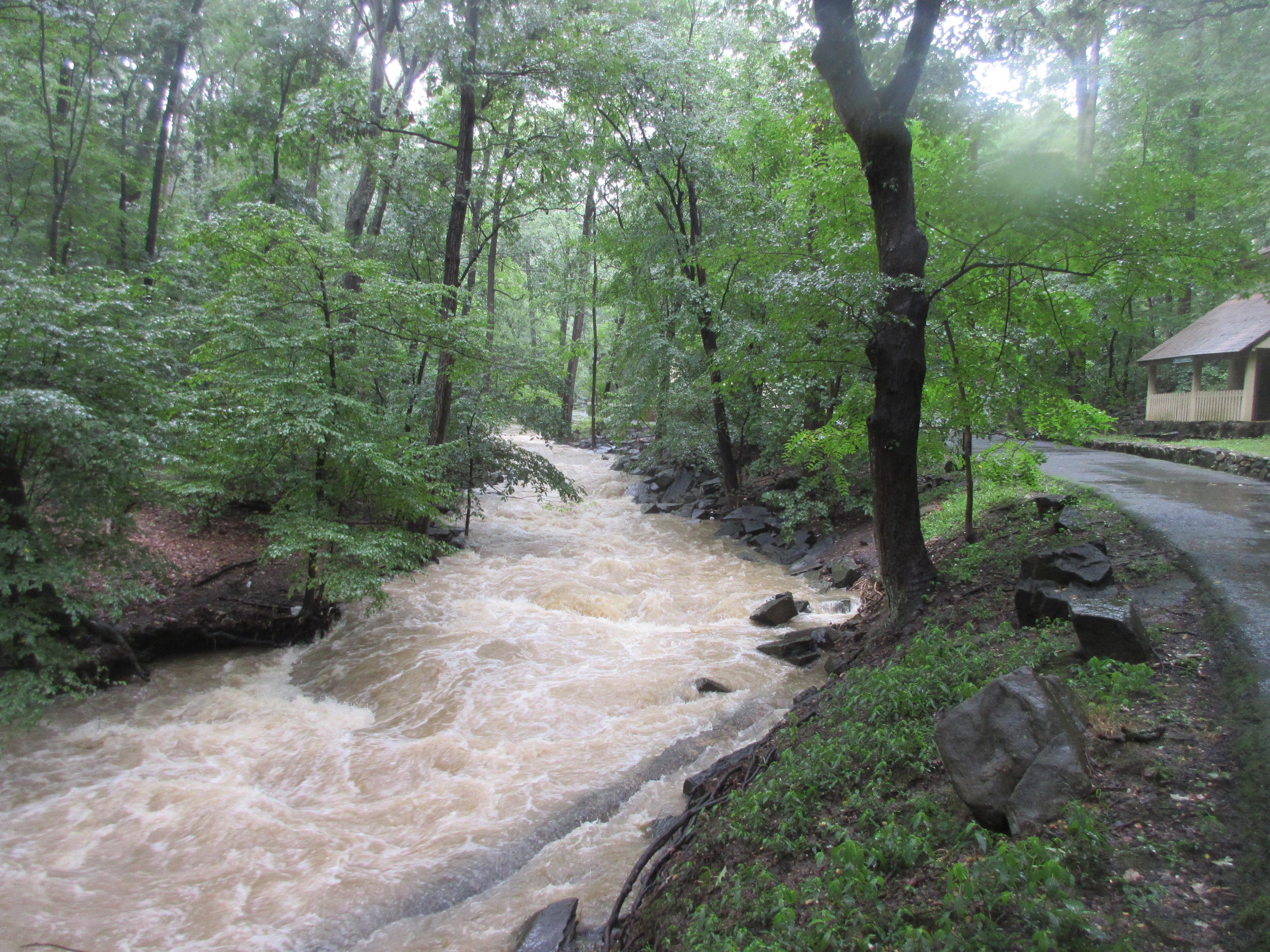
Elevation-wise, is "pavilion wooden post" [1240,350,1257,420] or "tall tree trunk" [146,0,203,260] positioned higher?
"tall tree trunk" [146,0,203,260]

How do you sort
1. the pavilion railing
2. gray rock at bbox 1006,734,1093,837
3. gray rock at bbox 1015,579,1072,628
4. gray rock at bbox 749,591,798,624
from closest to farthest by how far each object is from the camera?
gray rock at bbox 1006,734,1093,837, gray rock at bbox 1015,579,1072,628, gray rock at bbox 749,591,798,624, the pavilion railing

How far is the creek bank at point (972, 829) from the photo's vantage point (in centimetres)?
252

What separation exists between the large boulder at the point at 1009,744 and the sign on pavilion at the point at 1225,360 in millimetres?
18974

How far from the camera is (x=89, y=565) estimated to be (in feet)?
20.1

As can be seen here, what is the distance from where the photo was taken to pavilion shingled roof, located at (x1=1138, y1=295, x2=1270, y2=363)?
16.9 m

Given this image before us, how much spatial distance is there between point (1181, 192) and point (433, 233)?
12803 mm

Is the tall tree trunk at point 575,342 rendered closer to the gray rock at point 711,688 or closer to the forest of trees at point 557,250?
the forest of trees at point 557,250

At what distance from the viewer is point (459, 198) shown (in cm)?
1170

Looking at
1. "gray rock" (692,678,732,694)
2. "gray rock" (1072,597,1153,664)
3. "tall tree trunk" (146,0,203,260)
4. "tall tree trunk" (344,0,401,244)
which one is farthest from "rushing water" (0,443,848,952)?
"tall tree trunk" (146,0,203,260)

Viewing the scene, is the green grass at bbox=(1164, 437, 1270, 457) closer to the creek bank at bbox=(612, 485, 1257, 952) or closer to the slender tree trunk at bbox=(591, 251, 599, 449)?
the creek bank at bbox=(612, 485, 1257, 952)

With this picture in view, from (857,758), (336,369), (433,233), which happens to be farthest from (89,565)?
(433,233)

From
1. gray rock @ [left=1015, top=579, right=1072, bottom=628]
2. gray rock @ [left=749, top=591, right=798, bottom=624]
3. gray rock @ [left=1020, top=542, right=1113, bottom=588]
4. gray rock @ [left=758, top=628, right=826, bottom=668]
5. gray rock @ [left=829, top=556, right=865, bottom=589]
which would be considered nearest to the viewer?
gray rock @ [left=1015, top=579, right=1072, bottom=628]

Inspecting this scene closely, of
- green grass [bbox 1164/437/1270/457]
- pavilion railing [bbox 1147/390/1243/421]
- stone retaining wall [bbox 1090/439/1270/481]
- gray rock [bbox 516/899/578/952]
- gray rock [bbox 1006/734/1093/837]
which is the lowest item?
gray rock [bbox 516/899/578/952]

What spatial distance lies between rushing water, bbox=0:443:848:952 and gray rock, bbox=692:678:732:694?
0.30 ft
